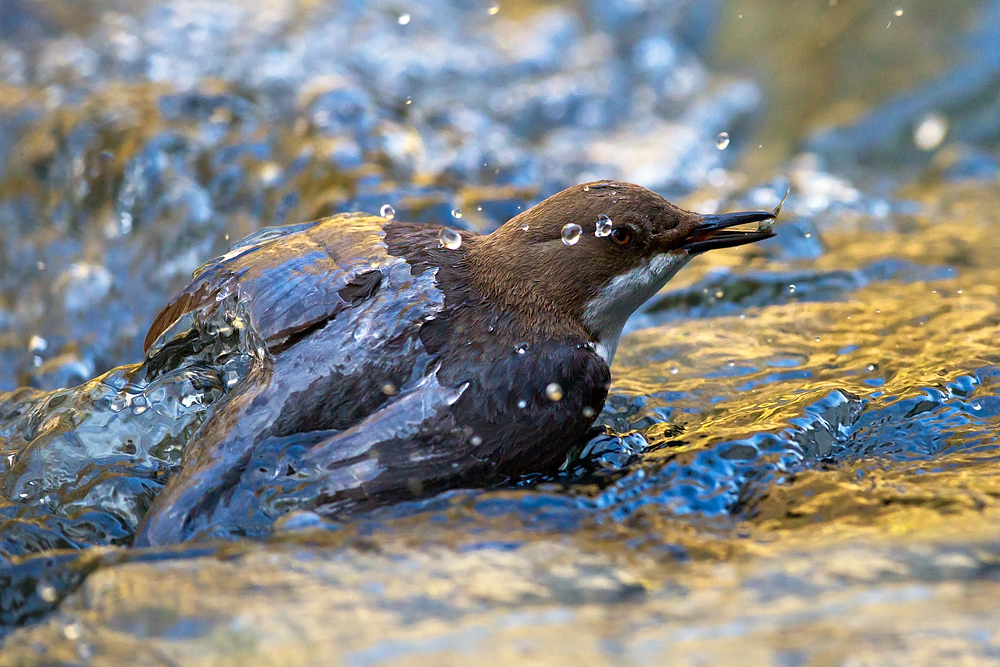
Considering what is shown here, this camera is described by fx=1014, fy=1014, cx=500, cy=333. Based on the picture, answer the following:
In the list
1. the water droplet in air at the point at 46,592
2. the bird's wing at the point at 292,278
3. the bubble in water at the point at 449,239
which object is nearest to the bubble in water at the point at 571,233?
the bubble in water at the point at 449,239

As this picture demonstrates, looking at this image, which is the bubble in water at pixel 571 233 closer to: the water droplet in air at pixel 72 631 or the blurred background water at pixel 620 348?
the blurred background water at pixel 620 348

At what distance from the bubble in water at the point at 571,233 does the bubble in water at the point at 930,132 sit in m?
4.40

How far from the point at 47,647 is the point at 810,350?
120 inches

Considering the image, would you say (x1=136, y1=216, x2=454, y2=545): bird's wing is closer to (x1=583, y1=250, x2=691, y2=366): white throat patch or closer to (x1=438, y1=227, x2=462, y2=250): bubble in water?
(x1=438, y1=227, x2=462, y2=250): bubble in water

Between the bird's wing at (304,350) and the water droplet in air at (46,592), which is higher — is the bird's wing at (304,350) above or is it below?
above

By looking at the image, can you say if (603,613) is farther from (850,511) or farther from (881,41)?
(881,41)

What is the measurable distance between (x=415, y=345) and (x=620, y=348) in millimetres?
1644

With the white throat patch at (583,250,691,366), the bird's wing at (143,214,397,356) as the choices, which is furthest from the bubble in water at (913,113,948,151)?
the bird's wing at (143,214,397,356)

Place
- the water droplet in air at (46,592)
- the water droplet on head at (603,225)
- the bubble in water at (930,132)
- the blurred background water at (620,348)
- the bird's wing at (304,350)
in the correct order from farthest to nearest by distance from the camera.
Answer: the bubble in water at (930,132)
the water droplet on head at (603,225)
the bird's wing at (304,350)
the water droplet in air at (46,592)
the blurred background water at (620,348)

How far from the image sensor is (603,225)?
11.3 ft

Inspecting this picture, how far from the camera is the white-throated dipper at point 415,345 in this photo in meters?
2.88

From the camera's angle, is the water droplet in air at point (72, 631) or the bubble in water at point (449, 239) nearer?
the water droplet in air at point (72, 631)

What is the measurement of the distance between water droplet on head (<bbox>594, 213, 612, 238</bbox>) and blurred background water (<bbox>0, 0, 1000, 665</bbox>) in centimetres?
66

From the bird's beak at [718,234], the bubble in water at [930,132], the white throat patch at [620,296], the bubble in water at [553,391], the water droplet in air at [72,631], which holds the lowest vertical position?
the water droplet in air at [72,631]
